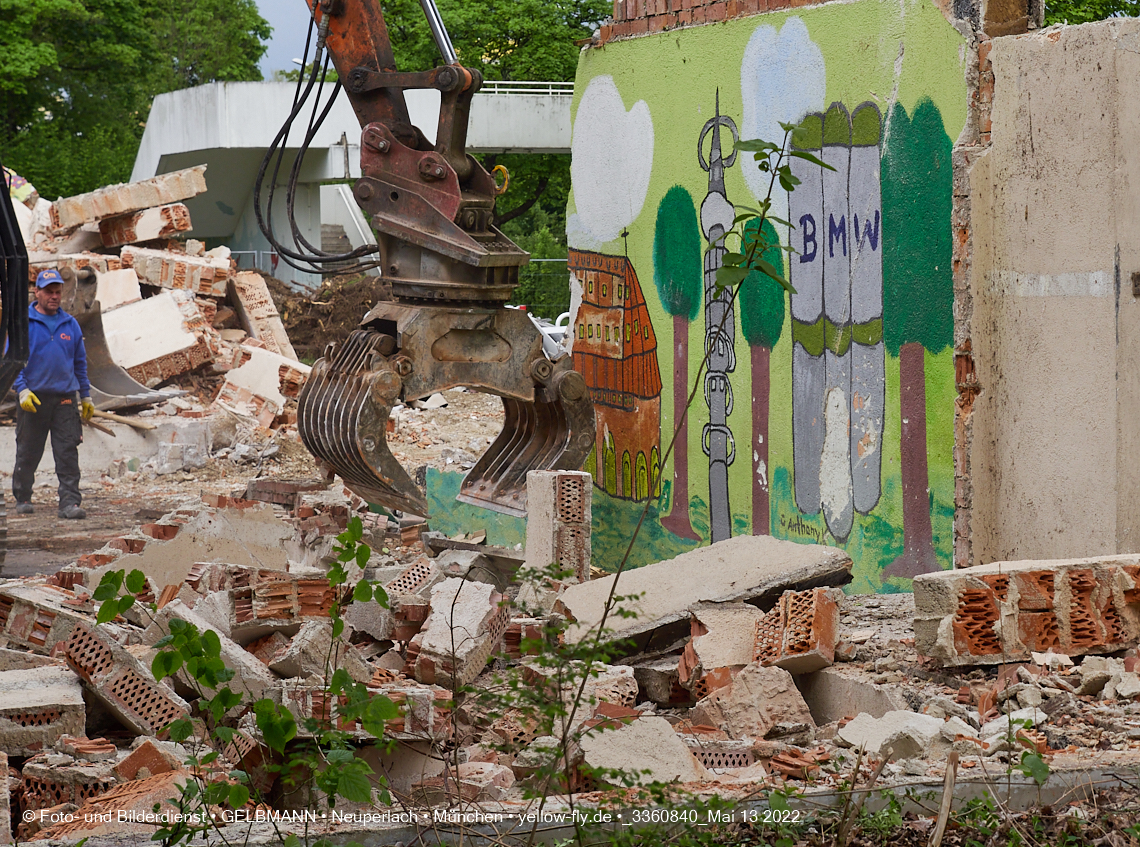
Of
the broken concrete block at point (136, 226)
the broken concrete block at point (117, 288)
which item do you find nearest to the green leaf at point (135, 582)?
the broken concrete block at point (117, 288)

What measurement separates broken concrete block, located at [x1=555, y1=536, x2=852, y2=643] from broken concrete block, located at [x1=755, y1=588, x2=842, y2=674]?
433 mm

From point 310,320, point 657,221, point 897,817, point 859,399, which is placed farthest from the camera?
point 310,320

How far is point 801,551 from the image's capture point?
5.73 meters

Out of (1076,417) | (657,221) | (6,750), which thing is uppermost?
(657,221)

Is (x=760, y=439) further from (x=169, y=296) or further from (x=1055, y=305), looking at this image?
(x=169, y=296)

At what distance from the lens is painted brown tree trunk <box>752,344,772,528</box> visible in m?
7.21

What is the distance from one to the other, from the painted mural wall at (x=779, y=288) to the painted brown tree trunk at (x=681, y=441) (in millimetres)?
16

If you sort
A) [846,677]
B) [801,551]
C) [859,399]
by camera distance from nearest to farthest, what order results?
[846,677] → [801,551] → [859,399]

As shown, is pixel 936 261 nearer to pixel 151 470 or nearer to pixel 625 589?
pixel 625 589

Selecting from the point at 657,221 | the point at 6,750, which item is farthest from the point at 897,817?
the point at 657,221

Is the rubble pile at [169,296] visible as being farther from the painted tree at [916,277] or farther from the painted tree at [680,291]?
the painted tree at [916,277]

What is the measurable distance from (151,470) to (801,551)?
913 centimetres
